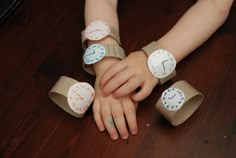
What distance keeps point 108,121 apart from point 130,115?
4 centimetres

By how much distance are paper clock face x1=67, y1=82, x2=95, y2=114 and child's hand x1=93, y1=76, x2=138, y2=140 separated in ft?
0.06

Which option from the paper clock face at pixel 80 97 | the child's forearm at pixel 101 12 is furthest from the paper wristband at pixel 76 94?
the child's forearm at pixel 101 12

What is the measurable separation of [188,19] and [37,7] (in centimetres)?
35

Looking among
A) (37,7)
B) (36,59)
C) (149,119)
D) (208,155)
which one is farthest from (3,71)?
(208,155)

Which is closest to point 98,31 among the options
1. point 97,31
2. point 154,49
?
point 97,31

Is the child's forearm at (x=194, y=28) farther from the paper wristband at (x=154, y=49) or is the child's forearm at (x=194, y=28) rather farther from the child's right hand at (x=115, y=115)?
the child's right hand at (x=115, y=115)

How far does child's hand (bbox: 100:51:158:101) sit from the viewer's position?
0.57m

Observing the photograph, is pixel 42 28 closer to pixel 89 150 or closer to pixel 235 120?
pixel 89 150

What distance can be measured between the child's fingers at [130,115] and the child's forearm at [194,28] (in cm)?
12

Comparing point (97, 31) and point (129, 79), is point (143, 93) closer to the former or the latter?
point (129, 79)

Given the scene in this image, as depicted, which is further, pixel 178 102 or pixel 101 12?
pixel 101 12

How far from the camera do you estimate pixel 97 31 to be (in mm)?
625

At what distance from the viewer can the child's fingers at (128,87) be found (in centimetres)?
57

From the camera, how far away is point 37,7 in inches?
31.0
